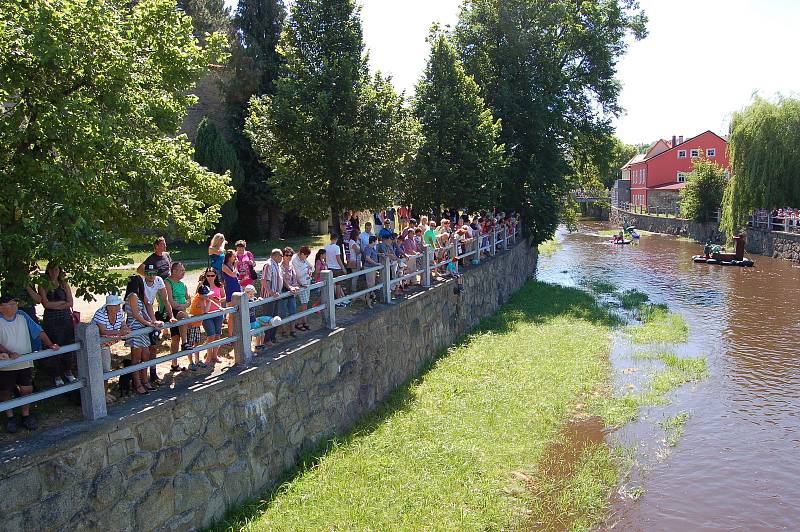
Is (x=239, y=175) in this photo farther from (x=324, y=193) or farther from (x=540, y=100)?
(x=540, y=100)

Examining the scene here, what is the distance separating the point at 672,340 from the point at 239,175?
17807 millimetres

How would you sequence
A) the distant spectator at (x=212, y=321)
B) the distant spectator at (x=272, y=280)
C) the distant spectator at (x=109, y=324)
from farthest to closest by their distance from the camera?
1. the distant spectator at (x=272, y=280)
2. the distant spectator at (x=212, y=321)
3. the distant spectator at (x=109, y=324)

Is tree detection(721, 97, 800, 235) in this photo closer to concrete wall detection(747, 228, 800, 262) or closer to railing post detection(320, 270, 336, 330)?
concrete wall detection(747, 228, 800, 262)

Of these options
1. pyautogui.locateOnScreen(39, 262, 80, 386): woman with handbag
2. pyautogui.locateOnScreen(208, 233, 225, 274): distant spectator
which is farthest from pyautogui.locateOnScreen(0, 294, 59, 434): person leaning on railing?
pyautogui.locateOnScreen(208, 233, 225, 274): distant spectator

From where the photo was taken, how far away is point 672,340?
704 inches

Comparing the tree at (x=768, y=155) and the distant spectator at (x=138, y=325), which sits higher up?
the tree at (x=768, y=155)

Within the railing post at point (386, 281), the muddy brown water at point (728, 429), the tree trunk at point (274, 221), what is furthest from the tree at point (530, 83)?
the railing post at point (386, 281)

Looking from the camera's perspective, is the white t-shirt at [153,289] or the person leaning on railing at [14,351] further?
the white t-shirt at [153,289]

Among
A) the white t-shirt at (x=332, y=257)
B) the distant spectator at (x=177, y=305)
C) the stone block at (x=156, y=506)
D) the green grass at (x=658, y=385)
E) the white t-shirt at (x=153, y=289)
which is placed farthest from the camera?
the green grass at (x=658, y=385)

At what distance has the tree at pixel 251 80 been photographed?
2747cm

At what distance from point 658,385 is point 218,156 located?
1896 centimetres

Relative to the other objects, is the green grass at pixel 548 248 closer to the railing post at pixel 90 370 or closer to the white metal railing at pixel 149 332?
the white metal railing at pixel 149 332

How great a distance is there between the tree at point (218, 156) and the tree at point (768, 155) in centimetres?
2769

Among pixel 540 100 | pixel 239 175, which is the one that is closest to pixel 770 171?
pixel 540 100
